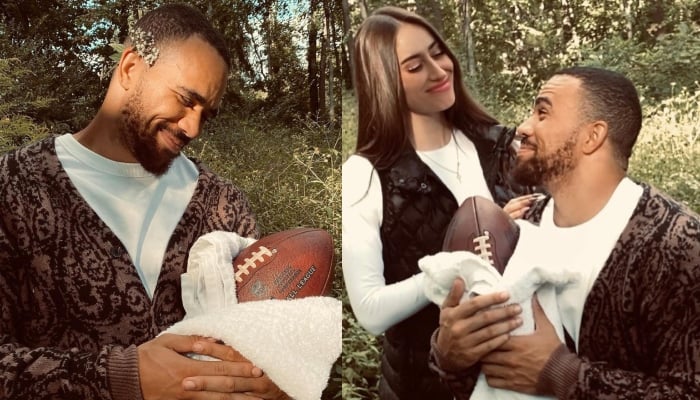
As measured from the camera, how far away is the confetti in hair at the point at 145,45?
2.30 m

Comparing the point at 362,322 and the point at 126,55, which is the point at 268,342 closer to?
the point at 362,322

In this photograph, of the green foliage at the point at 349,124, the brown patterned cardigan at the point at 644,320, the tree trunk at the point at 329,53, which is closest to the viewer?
the brown patterned cardigan at the point at 644,320

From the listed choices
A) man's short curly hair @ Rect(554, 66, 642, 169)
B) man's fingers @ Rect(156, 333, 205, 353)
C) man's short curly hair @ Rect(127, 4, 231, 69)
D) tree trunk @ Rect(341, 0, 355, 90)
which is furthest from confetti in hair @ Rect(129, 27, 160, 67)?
man's short curly hair @ Rect(554, 66, 642, 169)

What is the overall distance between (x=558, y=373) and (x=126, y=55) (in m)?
1.56

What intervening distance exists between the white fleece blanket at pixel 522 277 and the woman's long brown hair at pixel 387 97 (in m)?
0.42

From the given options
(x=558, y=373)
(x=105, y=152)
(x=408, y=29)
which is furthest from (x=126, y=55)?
(x=558, y=373)

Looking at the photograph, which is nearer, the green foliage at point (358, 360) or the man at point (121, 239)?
the man at point (121, 239)

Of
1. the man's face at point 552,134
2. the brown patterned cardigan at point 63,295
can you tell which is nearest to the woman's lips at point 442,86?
the man's face at point 552,134

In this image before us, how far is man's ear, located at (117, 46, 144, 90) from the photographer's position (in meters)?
2.31

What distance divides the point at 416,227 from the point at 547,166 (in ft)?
1.50

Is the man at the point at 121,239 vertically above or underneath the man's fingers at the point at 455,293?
above

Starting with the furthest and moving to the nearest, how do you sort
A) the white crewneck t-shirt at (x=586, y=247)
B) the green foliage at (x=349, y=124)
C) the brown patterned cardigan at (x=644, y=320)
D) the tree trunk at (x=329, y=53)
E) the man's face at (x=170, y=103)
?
the tree trunk at (x=329, y=53)
the green foliage at (x=349, y=124)
the man's face at (x=170, y=103)
the white crewneck t-shirt at (x=586, y=247)
the brown patterned cardigan at (x=644, y=320)

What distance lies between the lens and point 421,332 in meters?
2.52

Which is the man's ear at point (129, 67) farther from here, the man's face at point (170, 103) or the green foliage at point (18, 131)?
the green foliage at point (18, 131)
